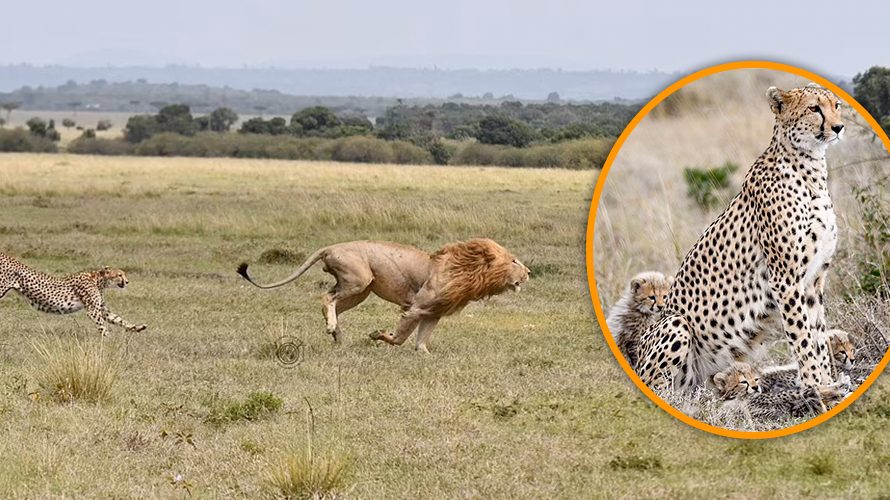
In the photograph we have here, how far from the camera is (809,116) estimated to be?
2.97 metres

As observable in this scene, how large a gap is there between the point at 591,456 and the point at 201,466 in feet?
6.50

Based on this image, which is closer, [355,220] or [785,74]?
[785,74]

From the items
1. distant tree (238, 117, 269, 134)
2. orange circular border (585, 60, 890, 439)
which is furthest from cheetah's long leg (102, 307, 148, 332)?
distant tree (238, 117, 269, 134)

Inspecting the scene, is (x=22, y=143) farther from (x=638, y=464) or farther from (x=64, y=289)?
(x=638, y=464)

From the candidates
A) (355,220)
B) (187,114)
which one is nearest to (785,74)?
(355,220)

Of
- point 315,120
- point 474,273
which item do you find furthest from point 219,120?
point 474,273

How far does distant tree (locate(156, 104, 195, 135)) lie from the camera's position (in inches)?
3344

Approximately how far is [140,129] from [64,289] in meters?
73.0

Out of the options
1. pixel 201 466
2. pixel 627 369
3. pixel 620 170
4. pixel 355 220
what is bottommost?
pixel 355 220

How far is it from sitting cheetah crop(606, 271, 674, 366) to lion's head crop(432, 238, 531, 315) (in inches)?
250

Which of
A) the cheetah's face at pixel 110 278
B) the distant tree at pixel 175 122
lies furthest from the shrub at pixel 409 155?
the cheetah's face at pixel 110 278

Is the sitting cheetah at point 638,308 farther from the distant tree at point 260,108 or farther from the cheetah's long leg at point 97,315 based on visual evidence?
the distant tree at point 260,108

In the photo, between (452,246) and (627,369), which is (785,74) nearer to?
(627,369)

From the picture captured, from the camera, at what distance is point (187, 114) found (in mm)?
90375
